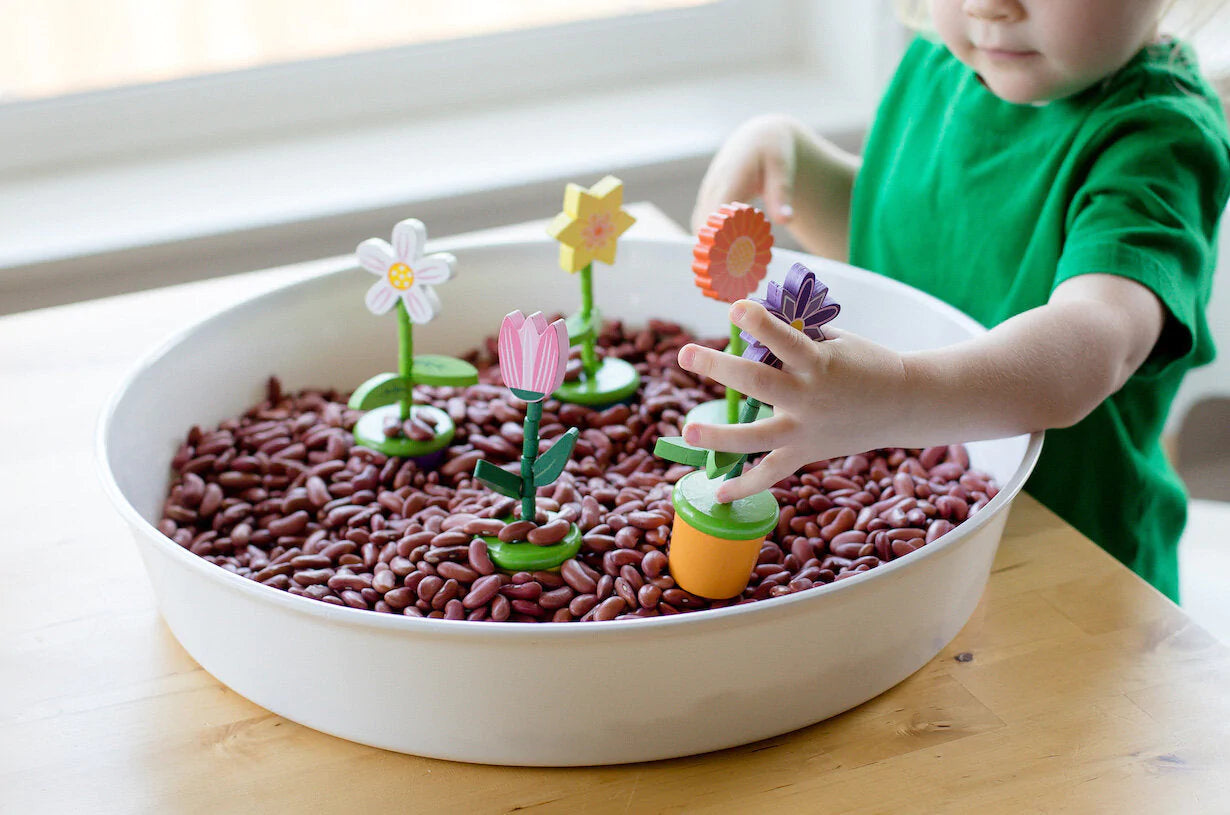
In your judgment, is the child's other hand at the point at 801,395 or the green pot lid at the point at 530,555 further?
the green pot lid at the point at 530,555

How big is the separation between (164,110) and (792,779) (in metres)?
1.52

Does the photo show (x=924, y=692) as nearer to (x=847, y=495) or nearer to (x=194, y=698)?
(x=847, y=495)

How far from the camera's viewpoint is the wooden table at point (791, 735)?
0.57m

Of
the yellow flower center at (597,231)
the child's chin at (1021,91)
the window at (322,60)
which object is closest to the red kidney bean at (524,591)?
the yellow flower center at (597,231)

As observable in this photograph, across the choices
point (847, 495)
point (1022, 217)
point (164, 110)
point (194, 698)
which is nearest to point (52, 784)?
point (194, 698)

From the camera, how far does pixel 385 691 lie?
0.57 metres

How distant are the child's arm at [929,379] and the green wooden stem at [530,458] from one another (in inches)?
4.8

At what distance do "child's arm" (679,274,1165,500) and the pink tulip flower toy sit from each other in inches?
4.1

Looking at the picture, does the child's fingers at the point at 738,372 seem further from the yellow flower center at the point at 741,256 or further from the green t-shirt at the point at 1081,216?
the green t-shirt at the point at 1081,216

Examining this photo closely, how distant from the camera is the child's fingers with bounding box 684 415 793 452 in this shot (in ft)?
1.86

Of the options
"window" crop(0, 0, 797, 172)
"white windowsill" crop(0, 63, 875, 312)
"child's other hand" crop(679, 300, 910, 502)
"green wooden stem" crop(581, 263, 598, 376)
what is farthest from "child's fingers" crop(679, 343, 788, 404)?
"window" crop(0, 0, 797, 172)

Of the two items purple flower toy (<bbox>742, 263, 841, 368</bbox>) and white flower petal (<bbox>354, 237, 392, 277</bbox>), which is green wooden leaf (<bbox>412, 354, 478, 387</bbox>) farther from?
purple flower toy (<bbox>742, 263, 841, 368</bbox>)

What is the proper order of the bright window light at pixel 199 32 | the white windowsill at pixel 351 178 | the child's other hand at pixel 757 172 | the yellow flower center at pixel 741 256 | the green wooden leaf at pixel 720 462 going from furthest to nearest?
the bright window light at pixel 199 32 → the white windowsill at pixel 351 178 → the child's other hand at pixel 757 172 → the yellow flower center at pixel 741 256 → the green wooden leaf at pixel 720 462

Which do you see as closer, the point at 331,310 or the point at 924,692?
the point at 924,692
